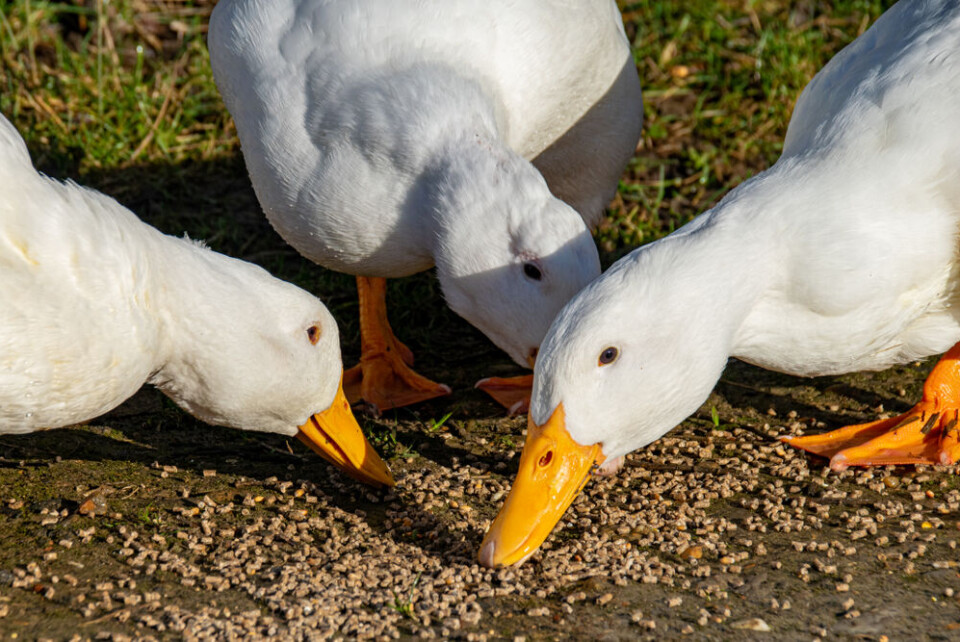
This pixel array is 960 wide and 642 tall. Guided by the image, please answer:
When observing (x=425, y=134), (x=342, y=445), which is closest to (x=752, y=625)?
(x=342, y=445)

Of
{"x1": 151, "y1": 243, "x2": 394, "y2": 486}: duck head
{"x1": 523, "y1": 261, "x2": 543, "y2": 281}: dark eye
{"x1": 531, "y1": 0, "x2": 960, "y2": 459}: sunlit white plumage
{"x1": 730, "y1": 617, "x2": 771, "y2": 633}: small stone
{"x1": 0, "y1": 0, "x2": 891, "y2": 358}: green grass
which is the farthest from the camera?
{"x1": 0, "y1": 0, "x2": 891, "y2": 358}: green grass

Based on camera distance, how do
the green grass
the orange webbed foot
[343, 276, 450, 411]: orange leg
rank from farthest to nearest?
the green grass → [343, 276, 450, 411]: orange leg → the orange webbed foot

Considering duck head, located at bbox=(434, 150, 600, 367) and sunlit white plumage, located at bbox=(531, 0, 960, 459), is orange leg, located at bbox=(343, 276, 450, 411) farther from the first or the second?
sunlit white plumage, located at bbox=(531, 0, 960, 459)

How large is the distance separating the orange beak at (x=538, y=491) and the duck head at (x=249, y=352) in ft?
Answer: 2.51

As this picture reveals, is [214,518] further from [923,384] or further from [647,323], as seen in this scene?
[923,384]

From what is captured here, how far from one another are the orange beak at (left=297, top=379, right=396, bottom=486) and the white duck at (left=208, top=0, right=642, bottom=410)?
60cm

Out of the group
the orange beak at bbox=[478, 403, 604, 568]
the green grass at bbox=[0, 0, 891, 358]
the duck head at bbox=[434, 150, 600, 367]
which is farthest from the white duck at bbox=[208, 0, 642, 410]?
the green grass at bbox=[0, 0, 891, 358]

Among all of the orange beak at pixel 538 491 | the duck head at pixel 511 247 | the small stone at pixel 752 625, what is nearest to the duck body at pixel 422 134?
the duck head at pixel 511 247

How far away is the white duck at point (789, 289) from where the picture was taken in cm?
359

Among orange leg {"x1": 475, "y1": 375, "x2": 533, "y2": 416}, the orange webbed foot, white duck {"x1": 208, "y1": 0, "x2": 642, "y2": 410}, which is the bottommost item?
the orange webbed foot

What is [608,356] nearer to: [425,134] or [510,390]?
[425,134]

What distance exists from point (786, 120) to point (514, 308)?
362cm

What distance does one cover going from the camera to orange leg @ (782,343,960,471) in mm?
4398

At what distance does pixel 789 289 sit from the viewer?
3.83 meters
